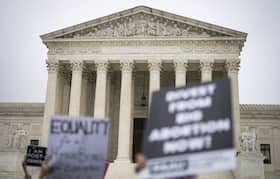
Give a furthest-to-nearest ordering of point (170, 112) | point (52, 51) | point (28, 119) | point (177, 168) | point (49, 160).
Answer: point (28, 119), point (52, 51), point (49, 160), point (170, 112), point (177, 168)

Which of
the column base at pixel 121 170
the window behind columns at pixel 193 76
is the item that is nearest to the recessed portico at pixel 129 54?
the column base at pixel 121 170

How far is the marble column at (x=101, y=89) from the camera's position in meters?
34.2

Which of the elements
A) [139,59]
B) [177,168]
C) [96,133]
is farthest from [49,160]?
[139,59]

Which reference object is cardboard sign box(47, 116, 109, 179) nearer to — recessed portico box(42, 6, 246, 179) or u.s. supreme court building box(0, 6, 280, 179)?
u.s. supreme court building box(0, 6, 280, 179)

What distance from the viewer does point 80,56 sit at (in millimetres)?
35656

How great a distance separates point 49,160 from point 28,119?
1604 inches

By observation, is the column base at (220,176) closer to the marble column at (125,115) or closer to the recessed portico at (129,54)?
the recessed portico at (129,54)

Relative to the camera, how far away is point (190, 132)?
22.4 feet

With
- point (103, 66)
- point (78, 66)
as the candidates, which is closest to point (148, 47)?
point (103, 66)

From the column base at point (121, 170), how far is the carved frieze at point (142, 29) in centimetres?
1142

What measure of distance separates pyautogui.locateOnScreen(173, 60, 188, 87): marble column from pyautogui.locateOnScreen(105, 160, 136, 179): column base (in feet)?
26.7

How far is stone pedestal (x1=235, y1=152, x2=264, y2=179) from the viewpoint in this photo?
27.1 metres

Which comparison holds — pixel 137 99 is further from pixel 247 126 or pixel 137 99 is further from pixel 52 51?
pixel 247 126

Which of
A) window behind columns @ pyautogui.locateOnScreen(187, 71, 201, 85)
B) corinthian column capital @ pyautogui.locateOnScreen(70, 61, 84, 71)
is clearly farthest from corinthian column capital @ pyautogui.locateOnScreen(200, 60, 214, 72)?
corinthian column capital @ pyautogui.locateOnScreen(70, 61, 84, 71)
